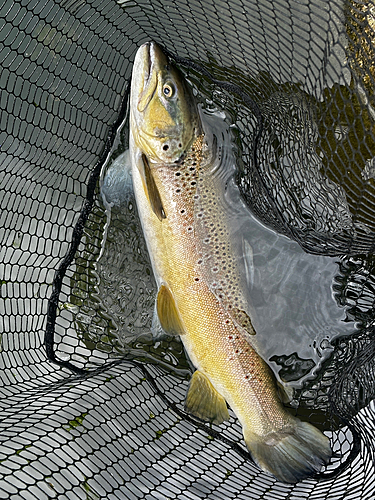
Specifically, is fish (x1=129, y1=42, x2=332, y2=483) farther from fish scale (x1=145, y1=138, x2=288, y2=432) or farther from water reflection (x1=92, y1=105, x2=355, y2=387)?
water reflection (x1=92, y1=105, x2=355, y2=387)

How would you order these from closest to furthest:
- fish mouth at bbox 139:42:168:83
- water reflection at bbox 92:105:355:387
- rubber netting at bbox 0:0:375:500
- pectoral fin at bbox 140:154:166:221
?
fish mouth at bbox 139:42:168:83 < pectoral fin at bbox 140:154:166:221 < rubber netting at bbox 0:0:375:500 < water reflection at bbox 92:105:355:387

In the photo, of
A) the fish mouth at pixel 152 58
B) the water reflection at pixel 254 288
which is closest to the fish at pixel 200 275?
the fish mouth at pixel 152 58

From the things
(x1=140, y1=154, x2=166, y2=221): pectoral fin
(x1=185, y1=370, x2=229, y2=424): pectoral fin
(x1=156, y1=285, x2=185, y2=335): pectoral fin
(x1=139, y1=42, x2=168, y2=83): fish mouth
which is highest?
(x1=139, y1=42, x2=168, y2=83): fish mouth

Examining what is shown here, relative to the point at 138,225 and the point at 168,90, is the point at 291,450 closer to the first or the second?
the point at 138,225

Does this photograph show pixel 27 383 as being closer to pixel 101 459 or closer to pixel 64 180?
pixel 101 459

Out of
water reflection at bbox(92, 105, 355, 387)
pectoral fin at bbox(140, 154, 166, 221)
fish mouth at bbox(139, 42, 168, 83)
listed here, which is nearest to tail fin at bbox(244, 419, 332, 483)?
water reflection at bbox(92, 105, 355, 387)

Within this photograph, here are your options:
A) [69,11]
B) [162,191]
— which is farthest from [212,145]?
[69,11]

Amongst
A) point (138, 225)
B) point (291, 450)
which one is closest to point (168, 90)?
point (138, 225)
